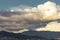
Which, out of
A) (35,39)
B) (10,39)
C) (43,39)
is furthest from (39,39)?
(10,39)

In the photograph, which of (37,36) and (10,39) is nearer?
(10,39)

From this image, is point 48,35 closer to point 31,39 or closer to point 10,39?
point 31,39

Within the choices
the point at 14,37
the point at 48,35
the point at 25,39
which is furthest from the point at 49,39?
the point at 14,37

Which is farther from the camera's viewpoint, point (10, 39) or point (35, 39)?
point (35, 39)

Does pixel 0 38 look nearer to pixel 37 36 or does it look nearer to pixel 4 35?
pixel 4 35

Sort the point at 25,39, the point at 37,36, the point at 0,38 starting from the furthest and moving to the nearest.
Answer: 1. the point at 37,36
2. the point at 25,39
3. the point at 0,38

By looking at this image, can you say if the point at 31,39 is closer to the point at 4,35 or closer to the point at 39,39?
the point at 39,39

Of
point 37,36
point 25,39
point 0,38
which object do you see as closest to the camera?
point 0,38
